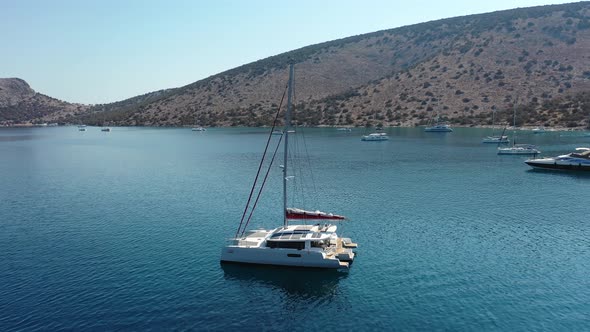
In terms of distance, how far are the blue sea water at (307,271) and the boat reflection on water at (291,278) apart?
0.18m

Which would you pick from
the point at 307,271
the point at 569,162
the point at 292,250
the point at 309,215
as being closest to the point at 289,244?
the point at 292,250

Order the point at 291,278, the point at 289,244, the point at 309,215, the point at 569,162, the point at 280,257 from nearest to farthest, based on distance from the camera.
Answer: the point at 291,278
the point at 280,257
the point at 289,244
the point at 309,215
the point at 569,162

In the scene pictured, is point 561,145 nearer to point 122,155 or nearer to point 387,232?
point 387,232

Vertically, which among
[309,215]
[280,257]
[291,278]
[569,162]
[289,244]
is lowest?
[291,278]

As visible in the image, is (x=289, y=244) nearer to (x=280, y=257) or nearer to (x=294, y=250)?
(x=294, y=250)

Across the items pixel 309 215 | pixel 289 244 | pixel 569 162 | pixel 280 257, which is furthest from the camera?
pixel 569 162

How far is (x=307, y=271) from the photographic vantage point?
141 feet

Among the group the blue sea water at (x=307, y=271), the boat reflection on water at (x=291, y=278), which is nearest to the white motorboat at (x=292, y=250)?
the boat reflection on water at (x=291, y=278)

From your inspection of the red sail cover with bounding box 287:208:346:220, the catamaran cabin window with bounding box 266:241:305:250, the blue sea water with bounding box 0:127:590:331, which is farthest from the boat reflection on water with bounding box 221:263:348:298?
the red sail cover with bounding box 287:208:346:220

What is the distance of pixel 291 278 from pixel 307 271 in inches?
73.1

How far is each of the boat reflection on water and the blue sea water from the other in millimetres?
176

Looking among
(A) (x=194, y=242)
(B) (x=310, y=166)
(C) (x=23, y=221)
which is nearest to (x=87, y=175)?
(C) (x=23, y=221)

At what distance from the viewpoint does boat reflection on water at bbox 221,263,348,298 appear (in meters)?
39.3

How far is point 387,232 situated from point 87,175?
69.6m
